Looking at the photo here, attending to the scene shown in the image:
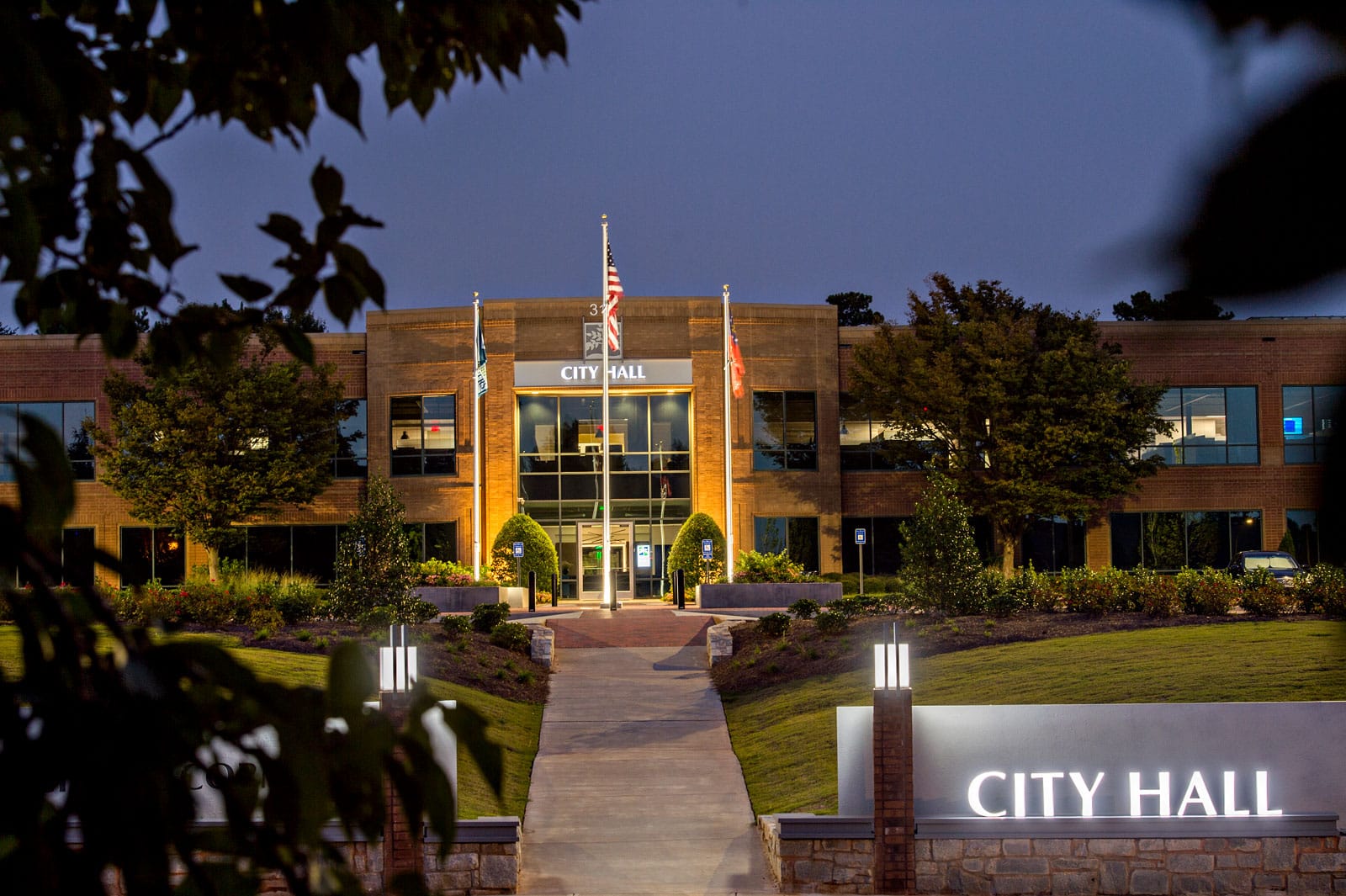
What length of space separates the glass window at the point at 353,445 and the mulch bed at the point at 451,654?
18722mm

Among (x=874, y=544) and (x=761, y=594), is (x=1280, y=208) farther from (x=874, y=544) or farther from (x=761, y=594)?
(x=874, y=544)

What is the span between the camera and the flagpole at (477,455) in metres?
35.3

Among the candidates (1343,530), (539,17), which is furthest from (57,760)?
(539,17)

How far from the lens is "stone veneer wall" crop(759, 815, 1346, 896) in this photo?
10.7 meters

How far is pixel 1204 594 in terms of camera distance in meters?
22.0

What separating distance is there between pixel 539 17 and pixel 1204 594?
22035mm

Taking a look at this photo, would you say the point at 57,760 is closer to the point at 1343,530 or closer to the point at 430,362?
the point at 1343,530

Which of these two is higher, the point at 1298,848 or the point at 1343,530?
the point at 1343,530

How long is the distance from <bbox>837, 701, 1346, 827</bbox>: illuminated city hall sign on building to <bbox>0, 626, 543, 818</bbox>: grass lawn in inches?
175

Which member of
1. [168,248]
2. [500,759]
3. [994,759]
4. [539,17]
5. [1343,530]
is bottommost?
[994,759]

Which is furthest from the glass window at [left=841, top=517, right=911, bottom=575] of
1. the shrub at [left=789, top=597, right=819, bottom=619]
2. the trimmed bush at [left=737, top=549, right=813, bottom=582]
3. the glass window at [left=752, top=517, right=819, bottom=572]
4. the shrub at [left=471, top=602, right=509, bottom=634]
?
the shrub at [left=471, top=602, right=509, bottom=634]

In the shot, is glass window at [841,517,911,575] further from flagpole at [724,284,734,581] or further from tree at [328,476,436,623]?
tree at [328,476,436,623]

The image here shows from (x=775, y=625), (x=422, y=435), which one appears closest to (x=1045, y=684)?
(x=775, y=625)

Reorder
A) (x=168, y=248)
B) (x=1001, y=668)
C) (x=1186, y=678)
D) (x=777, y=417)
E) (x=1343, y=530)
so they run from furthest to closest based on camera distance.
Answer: (x=777, y=417) → (x=1001, y=668) → (x=1186, y=678) → (x=168, y=248) → (x=1343, y=530)
